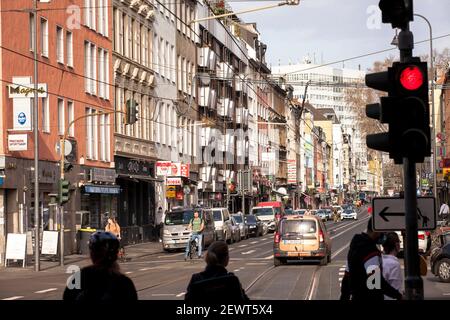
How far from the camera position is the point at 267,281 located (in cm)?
2666

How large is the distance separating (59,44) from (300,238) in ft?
53.5

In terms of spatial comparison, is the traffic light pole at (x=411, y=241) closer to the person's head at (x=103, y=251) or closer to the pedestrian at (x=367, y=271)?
the pedestrian at (x=367, y=271)

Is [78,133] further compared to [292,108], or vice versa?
[292,108]

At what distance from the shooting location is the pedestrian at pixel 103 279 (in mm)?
7465

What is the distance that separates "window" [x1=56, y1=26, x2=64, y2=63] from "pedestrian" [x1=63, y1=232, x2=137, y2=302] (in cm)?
3693

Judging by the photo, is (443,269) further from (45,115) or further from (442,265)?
(45,115)

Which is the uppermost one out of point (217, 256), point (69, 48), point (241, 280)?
point (69, 48)

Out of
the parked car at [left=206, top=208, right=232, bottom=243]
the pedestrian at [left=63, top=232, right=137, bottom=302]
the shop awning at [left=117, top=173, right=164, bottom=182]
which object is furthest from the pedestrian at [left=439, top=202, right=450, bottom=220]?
the pedestrian at [left=63, top=232, right=137, bottom=302]

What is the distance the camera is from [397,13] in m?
11.0

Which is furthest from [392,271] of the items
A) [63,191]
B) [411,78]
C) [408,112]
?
[63,191]

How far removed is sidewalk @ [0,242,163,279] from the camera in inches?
1387
